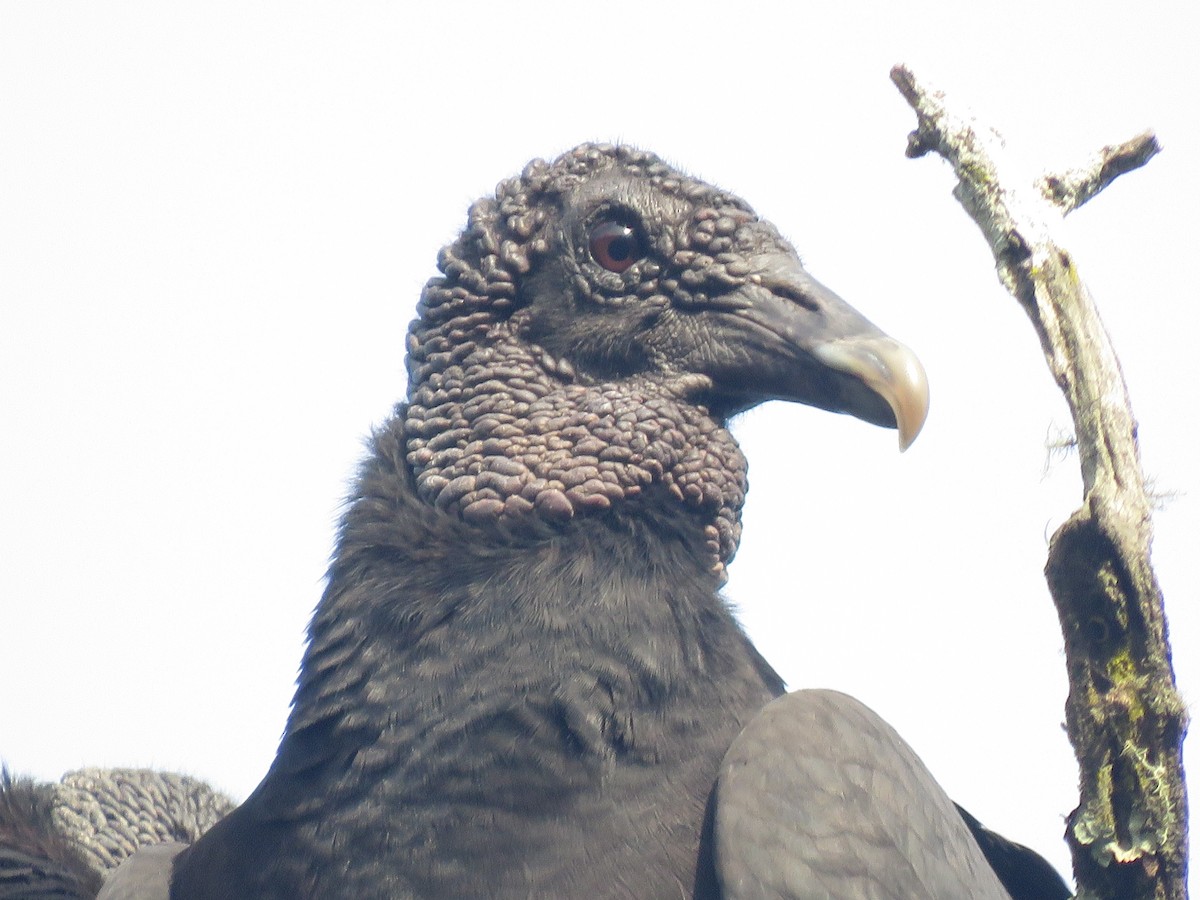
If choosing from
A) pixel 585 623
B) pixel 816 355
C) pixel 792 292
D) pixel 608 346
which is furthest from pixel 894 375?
pixel 585 623

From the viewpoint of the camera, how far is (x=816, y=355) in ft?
10.8

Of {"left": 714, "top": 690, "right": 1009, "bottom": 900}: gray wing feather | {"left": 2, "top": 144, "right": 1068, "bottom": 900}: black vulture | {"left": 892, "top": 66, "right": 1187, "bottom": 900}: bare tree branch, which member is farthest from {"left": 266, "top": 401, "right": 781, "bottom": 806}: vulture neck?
{"left": 892, "top": 66, "right": 1187, "bottom": 900}: bare tree branch

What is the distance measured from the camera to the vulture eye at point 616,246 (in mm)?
3613

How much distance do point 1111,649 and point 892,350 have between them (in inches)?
34.5

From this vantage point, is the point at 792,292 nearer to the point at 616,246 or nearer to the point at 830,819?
the point at 616,246

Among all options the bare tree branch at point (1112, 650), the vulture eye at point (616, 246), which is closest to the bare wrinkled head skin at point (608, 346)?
the vulture eye at point (616, 246)

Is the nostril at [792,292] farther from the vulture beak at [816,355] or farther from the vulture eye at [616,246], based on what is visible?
the vulture eye at [616,246]

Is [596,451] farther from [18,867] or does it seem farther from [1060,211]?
[18,867]

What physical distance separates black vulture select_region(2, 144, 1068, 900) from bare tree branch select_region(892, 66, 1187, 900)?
1.46 feet

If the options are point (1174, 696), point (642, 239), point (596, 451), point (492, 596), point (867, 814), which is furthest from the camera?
point (642, 239)

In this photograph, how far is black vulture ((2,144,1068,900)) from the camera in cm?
291

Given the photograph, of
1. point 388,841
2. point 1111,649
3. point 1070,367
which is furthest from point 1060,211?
point 388,841

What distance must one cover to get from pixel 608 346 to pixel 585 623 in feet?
2.57

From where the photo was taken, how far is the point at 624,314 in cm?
356
